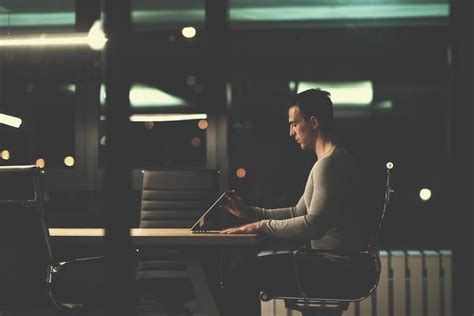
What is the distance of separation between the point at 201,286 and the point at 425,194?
8.76 feet

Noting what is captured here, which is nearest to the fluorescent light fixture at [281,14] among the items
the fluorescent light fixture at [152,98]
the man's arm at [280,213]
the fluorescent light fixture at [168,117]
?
the fluorescent light fixture at [152,98]

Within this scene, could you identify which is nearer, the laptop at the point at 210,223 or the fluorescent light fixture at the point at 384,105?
the laptop at the point at 210,223

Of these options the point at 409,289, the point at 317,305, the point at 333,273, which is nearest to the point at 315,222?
the point at 333,273

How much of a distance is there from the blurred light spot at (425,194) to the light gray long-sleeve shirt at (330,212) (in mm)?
2638

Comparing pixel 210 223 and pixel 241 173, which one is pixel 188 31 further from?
pixel 210 223

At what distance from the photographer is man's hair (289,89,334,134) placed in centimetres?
305

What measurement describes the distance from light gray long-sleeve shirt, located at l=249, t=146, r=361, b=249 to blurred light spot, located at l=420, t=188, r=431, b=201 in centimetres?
264

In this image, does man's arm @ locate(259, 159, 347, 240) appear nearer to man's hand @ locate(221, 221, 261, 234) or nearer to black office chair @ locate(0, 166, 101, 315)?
man's hand @ locate(221, 221, 261, 234)

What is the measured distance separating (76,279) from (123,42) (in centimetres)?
234

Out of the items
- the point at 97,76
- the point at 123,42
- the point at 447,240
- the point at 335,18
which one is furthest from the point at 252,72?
the point at 123,42

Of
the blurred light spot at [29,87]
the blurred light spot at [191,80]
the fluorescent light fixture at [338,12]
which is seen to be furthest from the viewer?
the fluorescent light fixture at [338,12]

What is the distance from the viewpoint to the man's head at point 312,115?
305 cm

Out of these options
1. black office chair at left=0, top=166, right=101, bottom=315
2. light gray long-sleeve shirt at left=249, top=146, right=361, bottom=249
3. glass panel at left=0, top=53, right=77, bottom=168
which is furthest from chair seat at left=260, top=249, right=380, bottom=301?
glass panel at left=0, top=53, right=77, bottom=168

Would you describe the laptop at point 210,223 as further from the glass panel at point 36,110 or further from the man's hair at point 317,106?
the glass panel at point 36,110
